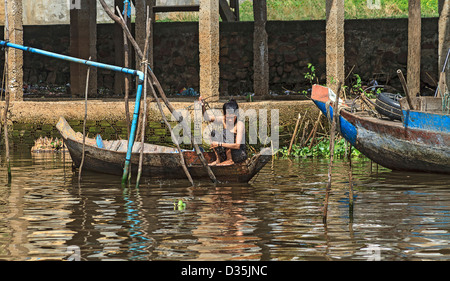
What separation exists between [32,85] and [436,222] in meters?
16.3

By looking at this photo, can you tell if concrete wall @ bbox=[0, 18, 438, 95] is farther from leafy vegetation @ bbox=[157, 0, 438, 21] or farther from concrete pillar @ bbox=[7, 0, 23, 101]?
concrete pillar @ bbox=[7, 0, 23, 101]

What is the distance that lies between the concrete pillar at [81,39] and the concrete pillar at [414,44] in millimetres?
7315

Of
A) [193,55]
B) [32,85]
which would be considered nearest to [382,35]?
[193,55]

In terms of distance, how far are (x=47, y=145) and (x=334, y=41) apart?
621 cm

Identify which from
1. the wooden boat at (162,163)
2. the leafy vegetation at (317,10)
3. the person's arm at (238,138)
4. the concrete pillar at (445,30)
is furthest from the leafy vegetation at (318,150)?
the leafy vegetation at (317,10)

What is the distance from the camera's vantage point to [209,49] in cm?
1502

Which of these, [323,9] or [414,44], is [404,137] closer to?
[414,44]

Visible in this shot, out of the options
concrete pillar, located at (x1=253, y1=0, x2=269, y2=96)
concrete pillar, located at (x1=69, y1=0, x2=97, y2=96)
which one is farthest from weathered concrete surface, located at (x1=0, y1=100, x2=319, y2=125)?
concrete pillar, located at (x1=253, y1=0, x2=269, y2=96)

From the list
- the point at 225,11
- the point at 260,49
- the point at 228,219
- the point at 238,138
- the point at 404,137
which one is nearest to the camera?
the point at 228,219

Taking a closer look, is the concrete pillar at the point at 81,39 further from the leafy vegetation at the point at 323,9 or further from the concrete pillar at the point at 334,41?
the leafy vegetation at the point at 323,9

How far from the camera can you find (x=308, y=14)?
87.1 ft

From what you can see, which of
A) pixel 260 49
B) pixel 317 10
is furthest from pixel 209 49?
pixel 317 10

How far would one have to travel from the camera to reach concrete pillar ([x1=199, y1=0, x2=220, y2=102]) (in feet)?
49.2
